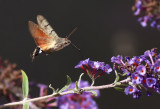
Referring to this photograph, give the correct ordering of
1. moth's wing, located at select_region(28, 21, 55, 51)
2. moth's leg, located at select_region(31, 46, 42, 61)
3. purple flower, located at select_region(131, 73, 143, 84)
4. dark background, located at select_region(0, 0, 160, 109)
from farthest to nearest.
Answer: dark background, located at select_region(0, 0, 160, 109) → moth's leg, located at select_region(31, 46, 42, 61) → moth's wing, located at select_region(28, 21, 55, 51) → purple flower, located at select_region(131, 73, 143, 84)

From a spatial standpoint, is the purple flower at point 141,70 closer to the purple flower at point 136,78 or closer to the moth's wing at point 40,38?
the purple flower at point 136,78

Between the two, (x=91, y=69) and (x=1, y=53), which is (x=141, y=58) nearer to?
(x=91, y=69)

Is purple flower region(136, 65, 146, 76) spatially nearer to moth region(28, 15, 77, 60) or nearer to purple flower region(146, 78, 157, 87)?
purple flower region(146, 78, 157, 87)

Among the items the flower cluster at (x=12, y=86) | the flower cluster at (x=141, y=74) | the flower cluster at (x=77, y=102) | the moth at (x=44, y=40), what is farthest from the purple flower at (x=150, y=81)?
the flower cluster at (x=12, y=86)

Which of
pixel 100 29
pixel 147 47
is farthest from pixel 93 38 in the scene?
pixel 147 47

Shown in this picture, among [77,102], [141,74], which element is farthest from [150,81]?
[77,102]

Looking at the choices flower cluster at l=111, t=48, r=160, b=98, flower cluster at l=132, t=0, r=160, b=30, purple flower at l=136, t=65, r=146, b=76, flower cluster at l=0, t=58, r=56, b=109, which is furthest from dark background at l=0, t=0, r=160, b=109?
purple flower at l=136, t=65, r=146, b=76
